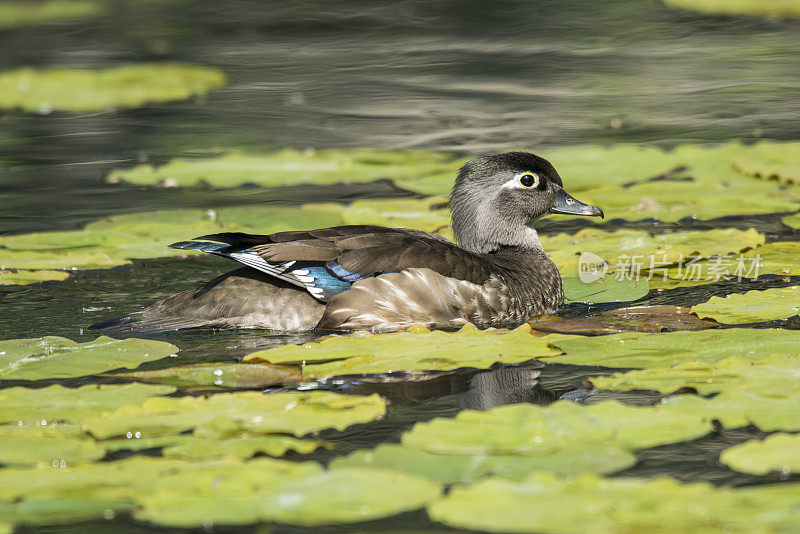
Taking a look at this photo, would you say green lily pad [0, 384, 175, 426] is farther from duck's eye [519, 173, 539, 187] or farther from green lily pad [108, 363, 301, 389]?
duck's eye [519, 173, 539, 187]

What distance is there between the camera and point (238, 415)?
4.36 m

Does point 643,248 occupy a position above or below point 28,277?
below

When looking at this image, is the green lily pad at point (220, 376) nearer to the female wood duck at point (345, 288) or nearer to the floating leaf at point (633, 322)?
the female wood duck at point (345, 288)

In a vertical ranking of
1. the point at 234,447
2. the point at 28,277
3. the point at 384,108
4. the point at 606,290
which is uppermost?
the point at 384,108

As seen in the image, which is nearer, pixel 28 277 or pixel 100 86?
pixel 28 277

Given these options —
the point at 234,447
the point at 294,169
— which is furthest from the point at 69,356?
the point at 294,169

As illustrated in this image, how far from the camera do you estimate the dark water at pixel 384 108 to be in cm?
552

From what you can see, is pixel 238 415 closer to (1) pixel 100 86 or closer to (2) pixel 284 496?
(2) pixel 284 496

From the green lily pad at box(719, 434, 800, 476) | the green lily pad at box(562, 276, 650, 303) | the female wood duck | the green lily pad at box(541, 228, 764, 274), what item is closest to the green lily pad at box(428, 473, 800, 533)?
the green lily pad at box(719, 434, 800, 476)

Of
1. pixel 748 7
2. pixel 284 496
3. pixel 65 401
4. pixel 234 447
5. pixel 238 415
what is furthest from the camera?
pixel 748 7

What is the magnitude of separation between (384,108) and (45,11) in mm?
8652

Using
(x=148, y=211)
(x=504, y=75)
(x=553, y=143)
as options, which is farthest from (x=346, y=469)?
(x=504, y=75)

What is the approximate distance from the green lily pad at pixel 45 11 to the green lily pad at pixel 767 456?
16.2 meters

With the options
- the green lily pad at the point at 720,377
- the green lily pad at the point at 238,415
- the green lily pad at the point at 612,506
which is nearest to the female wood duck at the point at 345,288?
the green lily pad at the point at 238,415
